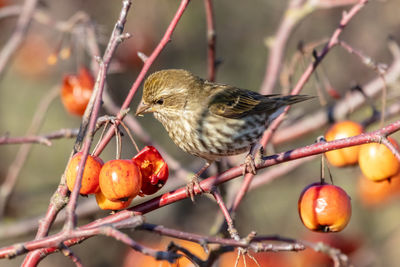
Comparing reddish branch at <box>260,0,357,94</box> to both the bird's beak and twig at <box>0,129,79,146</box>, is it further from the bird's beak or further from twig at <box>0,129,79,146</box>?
twig at <box>0,129,79,146</box>

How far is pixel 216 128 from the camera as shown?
4758 mm

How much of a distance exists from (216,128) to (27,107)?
756 cm

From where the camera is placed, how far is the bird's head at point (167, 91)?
443 cm

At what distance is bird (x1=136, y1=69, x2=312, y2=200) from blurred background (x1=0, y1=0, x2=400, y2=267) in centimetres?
144

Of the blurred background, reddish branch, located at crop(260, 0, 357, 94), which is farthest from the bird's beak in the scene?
the blurred background

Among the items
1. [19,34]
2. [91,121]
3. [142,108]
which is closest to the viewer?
[91,121]

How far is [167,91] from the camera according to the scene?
4.61 m

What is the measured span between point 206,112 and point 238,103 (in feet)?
1.25

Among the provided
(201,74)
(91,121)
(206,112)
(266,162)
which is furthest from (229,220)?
(201,74)

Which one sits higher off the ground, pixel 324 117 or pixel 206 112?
pixel 324 117

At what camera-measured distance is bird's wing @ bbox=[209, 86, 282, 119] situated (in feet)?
16.6

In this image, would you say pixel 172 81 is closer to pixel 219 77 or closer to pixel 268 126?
pixel 268 126

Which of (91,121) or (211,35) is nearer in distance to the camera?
(91,121)

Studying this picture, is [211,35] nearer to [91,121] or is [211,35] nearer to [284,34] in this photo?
[284,34]
